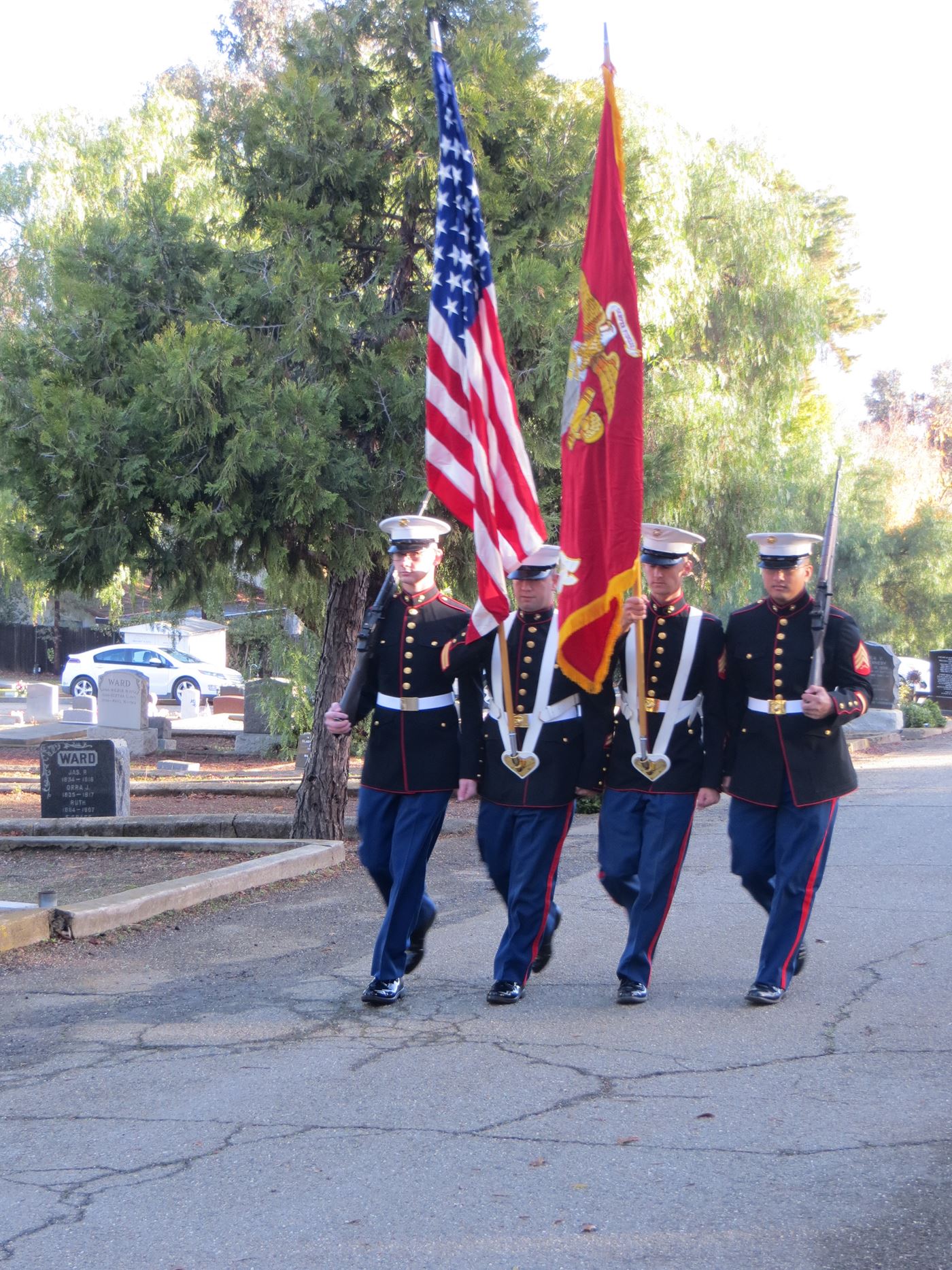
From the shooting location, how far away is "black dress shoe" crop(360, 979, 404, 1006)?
6105 mm

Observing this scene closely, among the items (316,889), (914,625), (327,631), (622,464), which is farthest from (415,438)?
(914,625)

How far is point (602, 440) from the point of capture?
6.22 meters

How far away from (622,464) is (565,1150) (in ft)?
9.95

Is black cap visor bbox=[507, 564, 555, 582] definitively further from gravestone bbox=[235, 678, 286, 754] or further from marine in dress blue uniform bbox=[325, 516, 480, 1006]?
gravestone bbox=[235, 678, 286, 754]

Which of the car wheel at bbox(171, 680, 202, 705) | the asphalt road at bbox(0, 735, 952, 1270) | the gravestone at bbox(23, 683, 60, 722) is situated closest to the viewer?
the asphalt road at bbox(0, 735, 952, 1270)

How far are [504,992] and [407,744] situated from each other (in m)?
1.19

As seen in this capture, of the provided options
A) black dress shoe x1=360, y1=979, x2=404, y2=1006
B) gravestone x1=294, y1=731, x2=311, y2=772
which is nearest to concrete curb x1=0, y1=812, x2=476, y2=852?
black dress shoe x1=360, y1=979, x2=404, y2=1006

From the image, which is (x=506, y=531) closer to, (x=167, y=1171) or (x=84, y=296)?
(x=167, y=1171)

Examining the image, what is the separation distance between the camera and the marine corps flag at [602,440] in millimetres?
6016

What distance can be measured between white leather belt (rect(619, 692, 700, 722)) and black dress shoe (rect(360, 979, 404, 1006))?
1.60m

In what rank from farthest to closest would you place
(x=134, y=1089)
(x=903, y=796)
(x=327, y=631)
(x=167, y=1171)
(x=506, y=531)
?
1. (x=903, y=796)
2. (x=327, y=631)
3. (x=506, y=531)
4. (x=134, y=1089)
5. (x=167, y=1171)

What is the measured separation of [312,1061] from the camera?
17.3 feet

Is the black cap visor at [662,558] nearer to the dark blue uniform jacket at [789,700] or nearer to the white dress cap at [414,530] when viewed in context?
the dark blue uniform jacket at [789,700]

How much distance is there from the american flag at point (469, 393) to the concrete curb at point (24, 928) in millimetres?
3042
